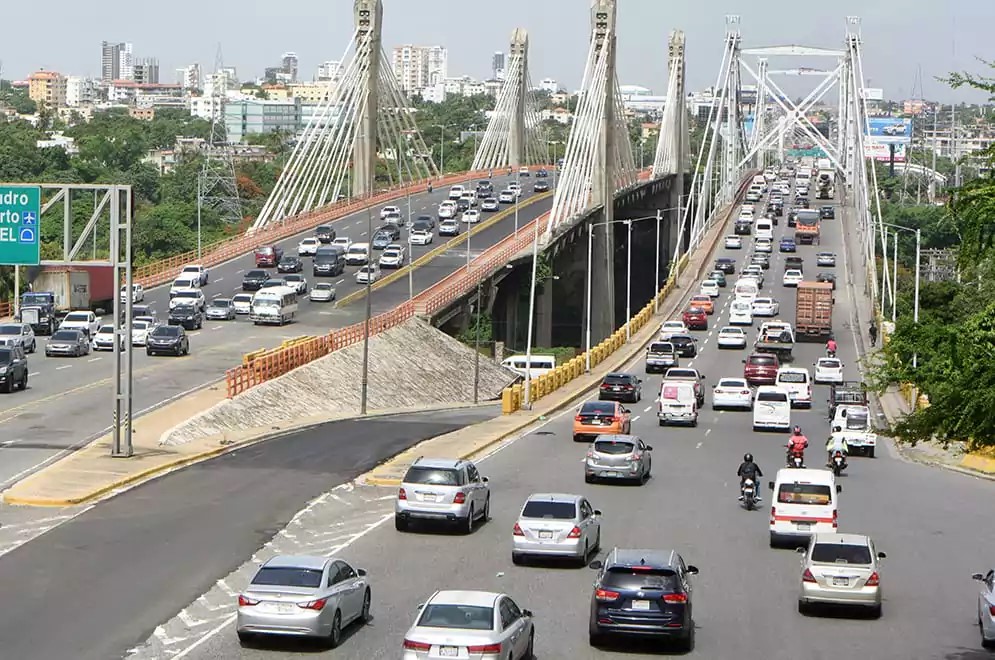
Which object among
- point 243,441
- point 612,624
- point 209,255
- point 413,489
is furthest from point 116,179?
point 612,624

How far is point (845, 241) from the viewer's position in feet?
483

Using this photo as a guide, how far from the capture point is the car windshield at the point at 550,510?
101ft

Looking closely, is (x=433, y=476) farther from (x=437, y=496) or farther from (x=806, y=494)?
(x=806, y=494)

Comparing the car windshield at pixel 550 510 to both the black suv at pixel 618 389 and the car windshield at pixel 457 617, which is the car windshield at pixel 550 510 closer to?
the car windshield at pixel 457 617

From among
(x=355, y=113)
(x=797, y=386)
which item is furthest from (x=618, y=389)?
(x=355, y=113)

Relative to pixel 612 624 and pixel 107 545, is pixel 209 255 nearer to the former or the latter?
pixel 107 545

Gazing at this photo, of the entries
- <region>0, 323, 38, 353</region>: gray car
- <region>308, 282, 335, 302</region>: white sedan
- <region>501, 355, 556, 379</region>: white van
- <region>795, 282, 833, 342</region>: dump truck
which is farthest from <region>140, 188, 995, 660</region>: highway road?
<region>308, 282, 335, 302</region>: white sedan

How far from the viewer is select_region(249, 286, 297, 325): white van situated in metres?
84.4

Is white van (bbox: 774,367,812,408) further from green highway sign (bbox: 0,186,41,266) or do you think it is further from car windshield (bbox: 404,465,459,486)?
car windshield (bbox: 404,465,459,486)

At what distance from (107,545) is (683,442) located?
2530 cm

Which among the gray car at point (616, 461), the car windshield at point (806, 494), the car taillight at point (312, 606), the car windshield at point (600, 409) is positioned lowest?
the car windshield at point (600, 409)

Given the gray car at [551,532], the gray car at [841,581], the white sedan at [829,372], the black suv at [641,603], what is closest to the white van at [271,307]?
the white sedan at [829,372]

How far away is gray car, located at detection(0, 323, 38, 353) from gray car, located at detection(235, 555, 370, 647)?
41.3 m

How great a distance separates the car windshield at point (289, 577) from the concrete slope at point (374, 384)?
23925 mm
